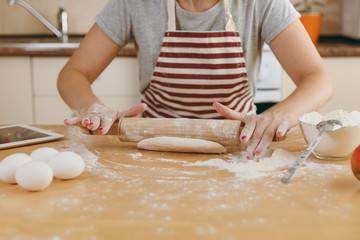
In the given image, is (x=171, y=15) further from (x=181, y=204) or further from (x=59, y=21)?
(x=59, y=21)

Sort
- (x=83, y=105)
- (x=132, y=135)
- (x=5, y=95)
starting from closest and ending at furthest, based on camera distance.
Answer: (x=132, y=135) → (x=83, y=105) → (x=5, y=95)

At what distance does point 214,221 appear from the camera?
0.66m

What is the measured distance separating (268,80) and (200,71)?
0.93 m

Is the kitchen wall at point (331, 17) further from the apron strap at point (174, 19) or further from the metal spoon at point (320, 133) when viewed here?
the metal spoon at point (320, 133)

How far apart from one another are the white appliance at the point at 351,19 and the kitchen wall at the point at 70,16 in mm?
82

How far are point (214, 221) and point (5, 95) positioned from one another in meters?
1.91

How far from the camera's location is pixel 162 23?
1.48 meters

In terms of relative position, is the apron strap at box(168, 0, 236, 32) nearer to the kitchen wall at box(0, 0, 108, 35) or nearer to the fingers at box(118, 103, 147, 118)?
the fingers at box(118, 103, 147, 118)

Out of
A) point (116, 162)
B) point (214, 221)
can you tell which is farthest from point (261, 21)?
point (214, 221)

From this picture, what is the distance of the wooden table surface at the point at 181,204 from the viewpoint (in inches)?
24.9

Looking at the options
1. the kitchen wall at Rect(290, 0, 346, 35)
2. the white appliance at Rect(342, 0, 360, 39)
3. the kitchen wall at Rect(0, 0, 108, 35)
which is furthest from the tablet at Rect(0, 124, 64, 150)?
the kitchen wall at Rect(290, 0, 346, 35)

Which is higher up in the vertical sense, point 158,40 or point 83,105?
point 158,40

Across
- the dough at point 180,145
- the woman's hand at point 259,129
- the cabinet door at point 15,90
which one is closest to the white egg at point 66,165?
the dough at point 180,145

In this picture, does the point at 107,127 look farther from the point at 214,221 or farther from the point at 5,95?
the point at 5,95
